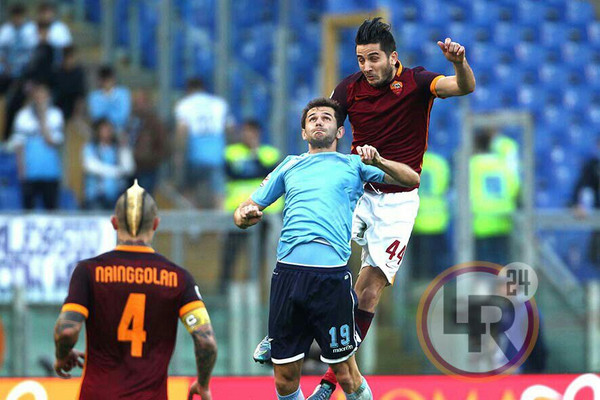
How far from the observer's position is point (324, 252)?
6.48 m

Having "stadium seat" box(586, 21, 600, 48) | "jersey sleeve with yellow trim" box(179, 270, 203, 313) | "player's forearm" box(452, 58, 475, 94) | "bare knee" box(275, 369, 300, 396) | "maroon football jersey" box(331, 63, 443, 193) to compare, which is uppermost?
"stadium seat" box(586, 21, 600, 48)

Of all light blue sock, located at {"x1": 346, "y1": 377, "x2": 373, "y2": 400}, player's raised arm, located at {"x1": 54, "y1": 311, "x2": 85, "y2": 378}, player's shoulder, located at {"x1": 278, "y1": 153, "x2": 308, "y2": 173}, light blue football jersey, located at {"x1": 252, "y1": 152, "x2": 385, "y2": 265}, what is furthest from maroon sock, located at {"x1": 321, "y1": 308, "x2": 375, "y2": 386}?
player's raised arm, located at {"x1": 54, "y1": 311, "x2": 85, "y2": 378}

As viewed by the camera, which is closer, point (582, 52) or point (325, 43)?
point (325, 43)

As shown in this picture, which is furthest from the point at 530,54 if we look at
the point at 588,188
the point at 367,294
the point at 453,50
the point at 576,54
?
the point at 453,50

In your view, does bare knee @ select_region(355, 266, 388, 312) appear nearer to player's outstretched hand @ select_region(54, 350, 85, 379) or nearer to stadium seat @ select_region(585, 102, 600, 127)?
player's outstretched hand @ select_region(54, 350, 85, 379)

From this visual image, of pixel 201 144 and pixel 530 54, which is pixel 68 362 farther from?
pixel 530 54

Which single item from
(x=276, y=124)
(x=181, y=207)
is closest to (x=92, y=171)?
(x=181, y=207)

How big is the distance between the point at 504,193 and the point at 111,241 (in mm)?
3730

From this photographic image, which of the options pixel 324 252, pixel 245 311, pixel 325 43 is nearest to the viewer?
pixel 324 252

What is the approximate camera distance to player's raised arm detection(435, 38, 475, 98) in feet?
20.9

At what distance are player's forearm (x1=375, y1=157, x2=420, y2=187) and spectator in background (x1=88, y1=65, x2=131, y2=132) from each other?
20.9 ft

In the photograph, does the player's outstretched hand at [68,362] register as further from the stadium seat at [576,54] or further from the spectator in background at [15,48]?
the stadium seat at [576,54]

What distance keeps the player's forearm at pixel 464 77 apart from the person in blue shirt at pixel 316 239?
1.79 ft

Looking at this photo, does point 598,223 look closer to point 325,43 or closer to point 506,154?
point 506,154
